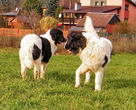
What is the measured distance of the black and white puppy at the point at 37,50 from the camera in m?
9.77

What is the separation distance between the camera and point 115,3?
7581 centimetres

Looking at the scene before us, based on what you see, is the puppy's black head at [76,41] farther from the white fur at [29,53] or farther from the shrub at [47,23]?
the shrub at [47,23]

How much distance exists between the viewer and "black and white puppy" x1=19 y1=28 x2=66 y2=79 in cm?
977

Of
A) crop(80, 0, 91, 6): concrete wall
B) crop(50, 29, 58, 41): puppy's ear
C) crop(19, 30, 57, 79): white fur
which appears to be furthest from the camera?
crop(80, 0, 91, 6): concrete wall

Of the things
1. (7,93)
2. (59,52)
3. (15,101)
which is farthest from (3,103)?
(59,52)

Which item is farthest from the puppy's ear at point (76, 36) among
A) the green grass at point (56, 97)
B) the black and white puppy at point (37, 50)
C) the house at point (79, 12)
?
the house at point (79, 12)

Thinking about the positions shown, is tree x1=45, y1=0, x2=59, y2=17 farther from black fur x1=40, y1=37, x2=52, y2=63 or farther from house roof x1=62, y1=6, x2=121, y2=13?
black fur x1=40, y1=37, x2=52, y2=63

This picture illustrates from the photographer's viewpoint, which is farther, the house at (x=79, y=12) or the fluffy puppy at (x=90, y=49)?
the house at (x=79, y=12)

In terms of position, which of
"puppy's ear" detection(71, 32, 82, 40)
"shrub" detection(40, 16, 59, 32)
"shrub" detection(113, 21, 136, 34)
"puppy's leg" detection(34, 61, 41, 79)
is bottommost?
"shrub" detection(113, 21, 136, 34)

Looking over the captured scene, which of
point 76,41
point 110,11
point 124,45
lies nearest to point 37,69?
point 76,41

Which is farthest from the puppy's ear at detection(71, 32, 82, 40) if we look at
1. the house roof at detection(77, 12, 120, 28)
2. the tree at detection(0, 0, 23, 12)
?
the tree at detection(0, 0, 23, 12)

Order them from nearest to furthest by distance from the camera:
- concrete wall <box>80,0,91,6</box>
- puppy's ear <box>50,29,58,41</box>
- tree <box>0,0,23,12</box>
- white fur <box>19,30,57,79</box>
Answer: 1. white fur <box>19,30,57,79</box>
2. puppy's ear <box>50,29,58,41</box>
3. concrete wall <box>80,0,91,6</box>
4. tree <box>0,0,23,12</box>

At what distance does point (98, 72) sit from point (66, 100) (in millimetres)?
1903

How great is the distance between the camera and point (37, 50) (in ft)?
32.5
